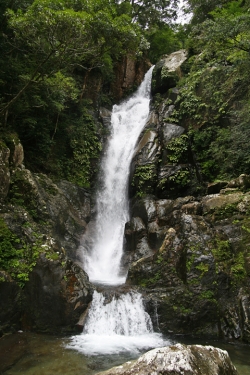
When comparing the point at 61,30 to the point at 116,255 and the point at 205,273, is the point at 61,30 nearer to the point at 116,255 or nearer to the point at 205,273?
the point at 205,273

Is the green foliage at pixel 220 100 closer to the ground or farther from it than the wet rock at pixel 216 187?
farther from it

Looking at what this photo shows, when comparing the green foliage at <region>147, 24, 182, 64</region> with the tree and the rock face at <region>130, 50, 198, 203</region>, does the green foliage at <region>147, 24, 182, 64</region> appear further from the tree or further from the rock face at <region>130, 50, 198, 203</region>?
the tree

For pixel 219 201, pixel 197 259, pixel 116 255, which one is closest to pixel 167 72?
pixel 219 201

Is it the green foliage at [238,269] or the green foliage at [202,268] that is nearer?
the green foliage at [238,269]

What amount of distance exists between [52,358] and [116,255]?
7.81 meters

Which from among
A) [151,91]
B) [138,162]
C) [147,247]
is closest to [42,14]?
[138,162]

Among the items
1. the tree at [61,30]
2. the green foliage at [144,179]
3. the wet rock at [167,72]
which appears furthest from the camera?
the wet rock at [167,72]

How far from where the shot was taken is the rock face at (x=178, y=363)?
10.0 ft

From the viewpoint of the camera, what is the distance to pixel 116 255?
1419cm

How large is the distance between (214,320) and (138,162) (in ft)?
31.9

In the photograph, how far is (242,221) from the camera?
1002cm

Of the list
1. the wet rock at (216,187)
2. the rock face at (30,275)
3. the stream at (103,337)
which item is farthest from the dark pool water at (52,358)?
the wet rock at (216,187)

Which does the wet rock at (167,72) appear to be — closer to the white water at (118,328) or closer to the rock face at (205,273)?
the rock face at (205,273)

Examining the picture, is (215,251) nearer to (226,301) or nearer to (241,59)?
(226,301)
